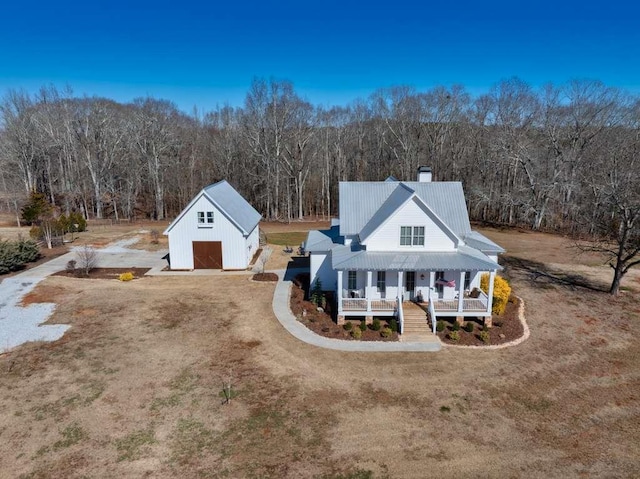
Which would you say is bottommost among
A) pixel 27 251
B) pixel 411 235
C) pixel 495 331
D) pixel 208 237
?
pixel 495 331

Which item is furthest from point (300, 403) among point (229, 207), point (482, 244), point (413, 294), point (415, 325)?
point (229, 207)

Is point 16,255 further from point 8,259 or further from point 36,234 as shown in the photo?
point 36,234

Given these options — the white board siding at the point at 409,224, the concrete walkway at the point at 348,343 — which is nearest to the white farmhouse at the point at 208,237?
the concrete walkway at the point at 348,343

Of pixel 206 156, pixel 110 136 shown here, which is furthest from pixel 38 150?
pixel 206 156

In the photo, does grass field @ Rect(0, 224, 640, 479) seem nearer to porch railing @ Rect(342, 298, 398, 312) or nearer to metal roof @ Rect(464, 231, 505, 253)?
Answer: porch railing @ Rect(342, 298, 398, 312)

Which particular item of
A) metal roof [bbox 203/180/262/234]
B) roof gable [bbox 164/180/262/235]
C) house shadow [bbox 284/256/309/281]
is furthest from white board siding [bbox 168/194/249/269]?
house shadow [bbox 284/256/309/281]
